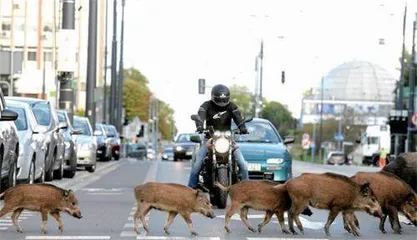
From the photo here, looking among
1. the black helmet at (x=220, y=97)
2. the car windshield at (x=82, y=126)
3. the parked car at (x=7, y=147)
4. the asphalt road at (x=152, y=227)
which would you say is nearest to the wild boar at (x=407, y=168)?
the asphalt road at (x=152, y=227)

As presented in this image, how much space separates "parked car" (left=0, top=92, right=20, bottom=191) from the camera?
19020 mm

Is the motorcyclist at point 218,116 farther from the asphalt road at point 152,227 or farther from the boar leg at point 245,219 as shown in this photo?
the boar leg at point 245,219

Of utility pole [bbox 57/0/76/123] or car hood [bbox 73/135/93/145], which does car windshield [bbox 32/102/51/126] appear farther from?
utility pole [bbox 57/0/76/123]

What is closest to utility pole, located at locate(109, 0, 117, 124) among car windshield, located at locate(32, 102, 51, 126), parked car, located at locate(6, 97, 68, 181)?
parked car, located at locate(6, 97, 68, 181)

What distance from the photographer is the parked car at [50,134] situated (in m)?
26.8

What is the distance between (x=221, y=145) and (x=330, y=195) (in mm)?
4362

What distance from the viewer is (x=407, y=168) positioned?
18.6m

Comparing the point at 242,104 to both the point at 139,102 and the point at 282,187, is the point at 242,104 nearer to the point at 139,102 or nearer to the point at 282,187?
the point at 139,102

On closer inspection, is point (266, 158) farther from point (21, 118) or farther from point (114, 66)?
point (114, 66)

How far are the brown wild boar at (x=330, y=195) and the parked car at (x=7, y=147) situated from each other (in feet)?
19.1

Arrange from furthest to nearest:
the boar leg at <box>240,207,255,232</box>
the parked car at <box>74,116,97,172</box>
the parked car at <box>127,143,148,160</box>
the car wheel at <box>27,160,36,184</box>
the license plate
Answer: the parked car at <box>127,143,148,160</box> → the parked car at <box>74,116,97,172</box> → the license plate → the car wheel at <box>27,160,36,184</box> → the boar leg at <box>240,207,255,232</box>

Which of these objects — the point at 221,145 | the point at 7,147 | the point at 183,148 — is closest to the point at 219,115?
the point at 221,145

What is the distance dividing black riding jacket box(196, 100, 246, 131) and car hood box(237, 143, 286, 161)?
608 centimetres

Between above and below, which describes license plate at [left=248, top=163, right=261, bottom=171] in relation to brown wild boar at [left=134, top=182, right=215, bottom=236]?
below
